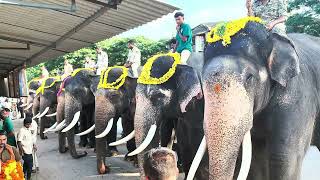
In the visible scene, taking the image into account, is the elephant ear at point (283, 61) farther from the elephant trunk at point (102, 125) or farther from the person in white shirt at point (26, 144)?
the person in white shirt at point (26, 144)

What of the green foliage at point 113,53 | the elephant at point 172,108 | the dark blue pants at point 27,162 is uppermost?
the green foliage at point 113,53

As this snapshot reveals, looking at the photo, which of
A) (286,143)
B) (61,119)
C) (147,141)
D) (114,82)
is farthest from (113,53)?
(286,143)

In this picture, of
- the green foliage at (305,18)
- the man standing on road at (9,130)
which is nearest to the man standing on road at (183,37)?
the man standing on road at (9,130)

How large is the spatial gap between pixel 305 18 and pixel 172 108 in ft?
50.4

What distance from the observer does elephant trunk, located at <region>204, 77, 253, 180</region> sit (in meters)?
3.60

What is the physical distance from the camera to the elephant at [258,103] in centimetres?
365

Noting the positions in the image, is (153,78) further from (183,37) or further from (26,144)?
(26,144)

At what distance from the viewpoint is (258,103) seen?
399 cm

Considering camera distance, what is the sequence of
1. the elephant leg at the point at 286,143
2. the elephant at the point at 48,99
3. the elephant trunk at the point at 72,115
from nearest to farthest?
the elephant leg at the point at 286,143 < the elephant trunk at the point at 72,115 < the elephant at the point at 48,99

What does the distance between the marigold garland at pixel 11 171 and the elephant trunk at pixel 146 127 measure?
1719 mm

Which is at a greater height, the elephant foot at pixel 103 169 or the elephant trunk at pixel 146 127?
the elephant trunk at pixel 146 127

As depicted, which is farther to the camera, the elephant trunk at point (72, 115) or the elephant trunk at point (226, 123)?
the elephant trunk at point (72, 115)

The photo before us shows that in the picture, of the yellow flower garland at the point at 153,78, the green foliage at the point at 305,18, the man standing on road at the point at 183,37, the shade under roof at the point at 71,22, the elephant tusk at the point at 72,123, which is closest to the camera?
the yellow flower garland at the point at 153,78

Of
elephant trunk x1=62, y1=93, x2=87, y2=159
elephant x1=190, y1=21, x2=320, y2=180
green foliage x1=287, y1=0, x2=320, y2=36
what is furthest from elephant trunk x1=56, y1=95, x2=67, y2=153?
green foliage x1=287, y1=0, x2=320, y2=36
